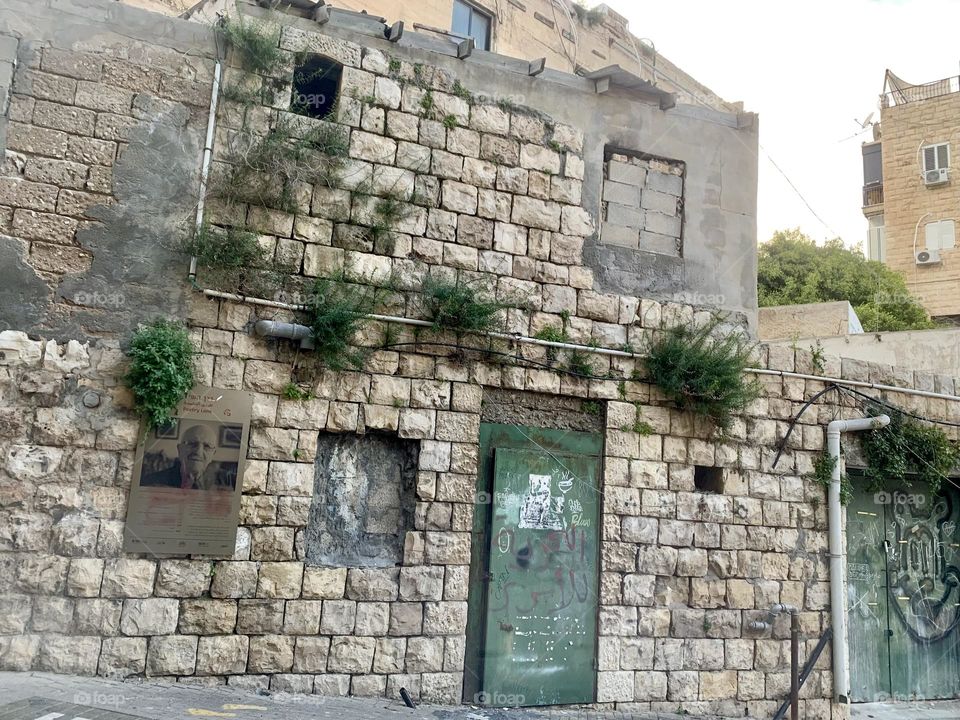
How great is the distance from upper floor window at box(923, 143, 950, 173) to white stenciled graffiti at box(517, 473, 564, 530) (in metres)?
21.0

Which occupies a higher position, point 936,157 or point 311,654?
point 936,157

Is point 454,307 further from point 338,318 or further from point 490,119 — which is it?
point 490,119

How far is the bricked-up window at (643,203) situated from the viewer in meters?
8.88

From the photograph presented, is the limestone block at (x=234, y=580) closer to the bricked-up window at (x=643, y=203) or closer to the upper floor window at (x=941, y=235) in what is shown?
the bricked-up window at (x=643, y=203)

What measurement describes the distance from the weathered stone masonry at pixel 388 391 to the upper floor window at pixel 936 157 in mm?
17218

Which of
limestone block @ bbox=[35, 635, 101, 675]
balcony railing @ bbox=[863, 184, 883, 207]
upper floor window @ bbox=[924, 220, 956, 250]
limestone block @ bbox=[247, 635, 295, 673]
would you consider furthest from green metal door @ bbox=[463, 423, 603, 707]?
balcony railing @ bbox=[863, 184, 883, 207]

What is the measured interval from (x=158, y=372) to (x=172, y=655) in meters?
2.18

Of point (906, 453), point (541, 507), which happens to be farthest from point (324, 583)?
point (906, 453)

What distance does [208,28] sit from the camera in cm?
727

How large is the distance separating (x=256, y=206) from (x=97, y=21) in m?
1.93

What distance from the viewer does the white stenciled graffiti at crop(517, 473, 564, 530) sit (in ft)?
26.0

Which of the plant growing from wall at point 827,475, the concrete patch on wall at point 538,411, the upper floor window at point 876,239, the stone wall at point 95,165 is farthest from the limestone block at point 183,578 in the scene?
the upper floor window at point 876,239

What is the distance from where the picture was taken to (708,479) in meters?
8.91

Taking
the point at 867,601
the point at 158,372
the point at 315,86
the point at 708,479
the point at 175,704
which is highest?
the point at 315,86
